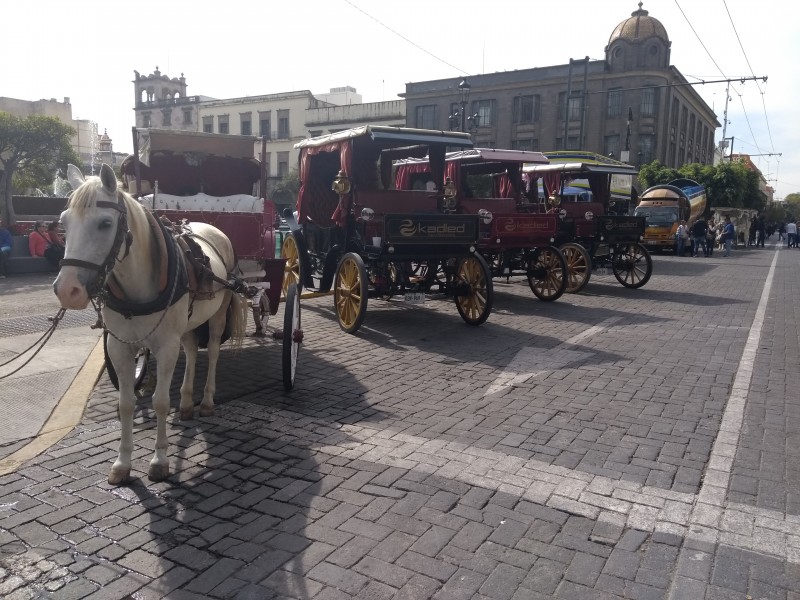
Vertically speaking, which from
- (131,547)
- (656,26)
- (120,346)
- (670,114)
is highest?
(656,26)

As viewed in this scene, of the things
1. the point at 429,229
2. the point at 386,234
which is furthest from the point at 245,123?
the point at 386,234

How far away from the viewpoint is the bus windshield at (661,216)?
27.4m

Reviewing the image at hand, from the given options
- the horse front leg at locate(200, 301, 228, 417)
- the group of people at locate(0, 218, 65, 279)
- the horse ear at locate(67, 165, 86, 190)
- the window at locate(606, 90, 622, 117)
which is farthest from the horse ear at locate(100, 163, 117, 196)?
the window at locate(606, 90, 622, 117)

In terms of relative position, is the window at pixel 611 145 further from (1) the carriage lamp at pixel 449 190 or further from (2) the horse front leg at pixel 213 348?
(2) the horse front leg at pixel 213 348

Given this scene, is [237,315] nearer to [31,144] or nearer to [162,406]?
[162,406]

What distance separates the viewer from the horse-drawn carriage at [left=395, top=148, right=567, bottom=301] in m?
11.0

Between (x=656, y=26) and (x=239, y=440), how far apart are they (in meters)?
51.3

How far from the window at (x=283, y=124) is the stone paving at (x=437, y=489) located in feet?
161

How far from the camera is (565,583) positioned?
2955 mm

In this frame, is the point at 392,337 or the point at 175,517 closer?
the point at 175,517

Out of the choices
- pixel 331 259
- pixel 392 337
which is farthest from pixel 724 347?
pixel 331 259

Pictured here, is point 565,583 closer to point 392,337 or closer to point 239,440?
point 239,440

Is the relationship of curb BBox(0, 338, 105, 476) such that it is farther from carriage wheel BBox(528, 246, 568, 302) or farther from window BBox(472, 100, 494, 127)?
window BBox(472, 100, 494, 127)

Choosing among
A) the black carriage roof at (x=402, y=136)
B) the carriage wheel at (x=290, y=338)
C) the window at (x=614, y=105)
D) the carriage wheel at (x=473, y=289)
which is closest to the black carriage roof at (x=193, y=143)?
the black carriage roof at (x=402, y=136)
